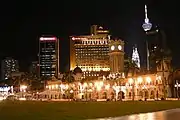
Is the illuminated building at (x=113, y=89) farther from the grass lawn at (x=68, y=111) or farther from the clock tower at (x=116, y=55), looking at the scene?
the clock tower at (x=116, y=55)

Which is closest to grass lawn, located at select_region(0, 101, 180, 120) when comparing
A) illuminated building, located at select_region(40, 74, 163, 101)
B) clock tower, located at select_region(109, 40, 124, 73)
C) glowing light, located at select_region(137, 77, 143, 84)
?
illuminated building, located at select_region(40, 74, 163, 101)

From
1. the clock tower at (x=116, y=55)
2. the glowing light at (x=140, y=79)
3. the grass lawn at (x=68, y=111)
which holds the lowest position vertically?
the grass lawn at (x=68, y=111)

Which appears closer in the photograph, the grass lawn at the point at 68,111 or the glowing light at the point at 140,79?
the grass lawn at the point at 68,111

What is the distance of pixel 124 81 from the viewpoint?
383ft

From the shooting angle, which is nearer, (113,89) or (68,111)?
(68,111)

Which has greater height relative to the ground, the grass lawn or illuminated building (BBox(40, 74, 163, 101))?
illuminated building (BBox(40, 74, 163, 101))

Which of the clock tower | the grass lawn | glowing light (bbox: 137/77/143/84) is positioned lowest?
the grass lawn

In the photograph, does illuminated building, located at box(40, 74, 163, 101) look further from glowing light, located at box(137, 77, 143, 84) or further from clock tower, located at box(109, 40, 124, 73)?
clock tower, located at box(109, 40, 124, 73)

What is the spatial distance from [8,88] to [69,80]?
45648mm

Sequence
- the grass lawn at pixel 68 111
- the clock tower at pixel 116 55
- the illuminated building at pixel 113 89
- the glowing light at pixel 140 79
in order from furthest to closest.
Result: 1. the clock tower at pixel 116 55
2. the glowing light at pixel 140 79
3. the illuminated building at pixel 113 89
4. the grass lawn at pixel 68 111

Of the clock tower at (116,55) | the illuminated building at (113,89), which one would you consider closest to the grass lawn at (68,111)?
the illuminated building at (113,89)

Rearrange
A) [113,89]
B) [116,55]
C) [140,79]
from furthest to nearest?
[116,55], [113,89], [140,79]

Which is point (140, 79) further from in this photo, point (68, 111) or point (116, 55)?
point (116, 55)

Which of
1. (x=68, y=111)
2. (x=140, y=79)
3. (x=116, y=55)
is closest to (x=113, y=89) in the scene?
(x=140, y=79)
